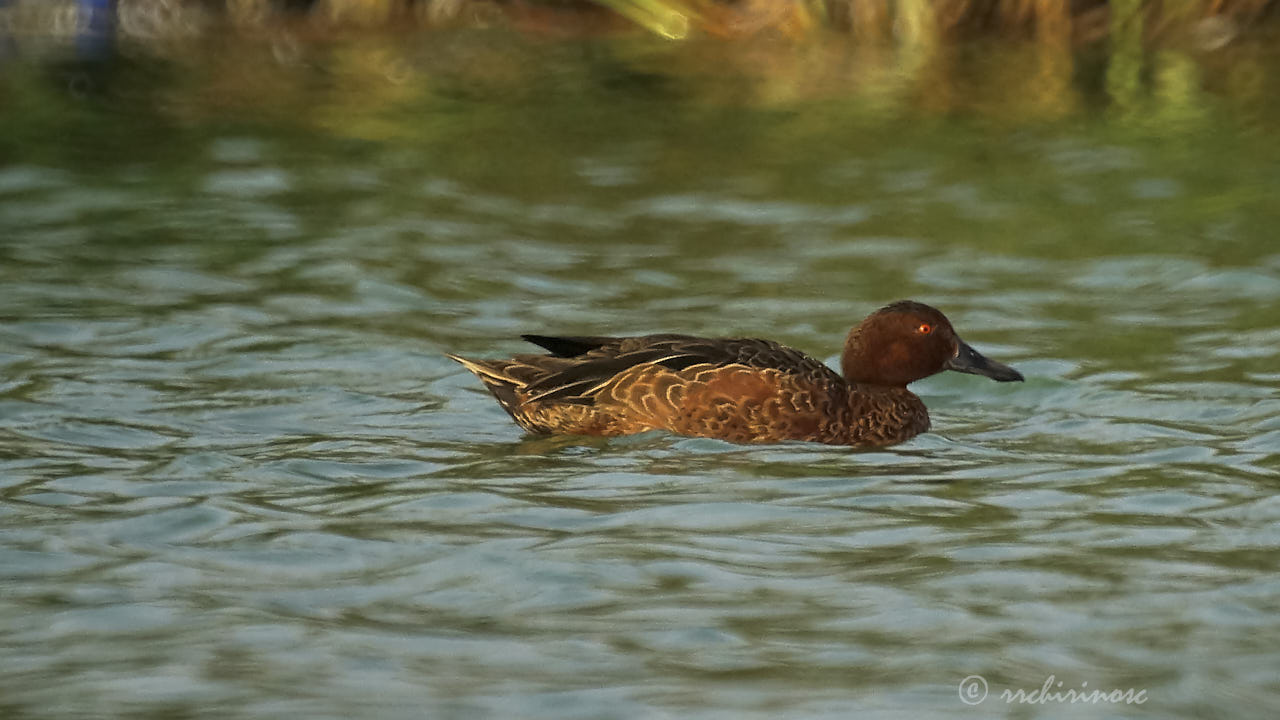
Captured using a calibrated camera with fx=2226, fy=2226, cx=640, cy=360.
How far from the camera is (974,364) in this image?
9.05 metres

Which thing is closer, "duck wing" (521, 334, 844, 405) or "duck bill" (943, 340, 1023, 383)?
"duck wing" (521, 334, 844, 405)

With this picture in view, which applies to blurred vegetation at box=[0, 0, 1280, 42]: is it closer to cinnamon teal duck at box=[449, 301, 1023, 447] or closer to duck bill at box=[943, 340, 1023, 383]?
duck bill at box=[943, 340, 1023, 383]

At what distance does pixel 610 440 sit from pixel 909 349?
4.39 ft

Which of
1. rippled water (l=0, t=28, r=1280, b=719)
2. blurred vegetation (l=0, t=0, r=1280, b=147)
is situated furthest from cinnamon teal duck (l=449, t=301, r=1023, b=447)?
blurred vegetation (l=0, t=0, r=1280, b=147)

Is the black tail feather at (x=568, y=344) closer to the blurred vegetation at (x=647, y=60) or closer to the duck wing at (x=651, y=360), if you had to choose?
the duck wing at (x=651, y=360)

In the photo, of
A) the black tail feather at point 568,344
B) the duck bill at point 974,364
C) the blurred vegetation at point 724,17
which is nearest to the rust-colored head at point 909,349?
the duck bill at point 974,364

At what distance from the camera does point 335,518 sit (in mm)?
7020

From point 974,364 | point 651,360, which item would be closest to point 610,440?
point 651,360

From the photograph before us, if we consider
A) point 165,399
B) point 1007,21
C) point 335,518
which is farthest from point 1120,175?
point 335,518

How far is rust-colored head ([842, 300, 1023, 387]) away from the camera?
904 centimetres

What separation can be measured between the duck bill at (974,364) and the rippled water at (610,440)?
0.23 m

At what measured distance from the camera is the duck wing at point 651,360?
28.1ft

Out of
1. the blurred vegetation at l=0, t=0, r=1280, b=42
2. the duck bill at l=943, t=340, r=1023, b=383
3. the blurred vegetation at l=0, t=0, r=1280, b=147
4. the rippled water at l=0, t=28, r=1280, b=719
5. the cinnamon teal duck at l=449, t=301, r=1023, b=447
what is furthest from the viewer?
the blurred vegetation at l=0, t=0, r=1280, b=42

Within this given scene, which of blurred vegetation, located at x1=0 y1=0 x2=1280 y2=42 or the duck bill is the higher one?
blurred vegetation, located at x1=0 y1=0 x2=1280 y2=42
